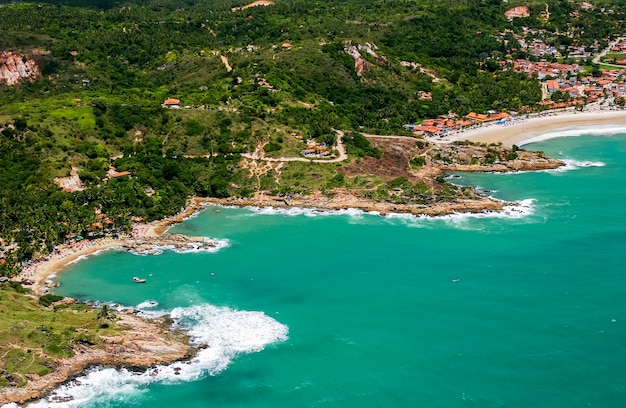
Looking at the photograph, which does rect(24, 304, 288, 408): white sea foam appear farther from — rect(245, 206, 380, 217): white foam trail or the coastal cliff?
rect(245, 206, 380, 217): white foam trail

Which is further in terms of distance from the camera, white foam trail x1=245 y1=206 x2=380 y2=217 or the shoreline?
white foam trail x1=245 y1=206 x2=380 y2=217

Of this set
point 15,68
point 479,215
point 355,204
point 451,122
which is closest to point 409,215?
point 355,204

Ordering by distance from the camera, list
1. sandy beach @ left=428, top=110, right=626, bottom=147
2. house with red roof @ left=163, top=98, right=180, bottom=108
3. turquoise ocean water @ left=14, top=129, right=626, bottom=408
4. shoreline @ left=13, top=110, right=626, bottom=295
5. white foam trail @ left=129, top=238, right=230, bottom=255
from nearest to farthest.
Result: turquoise ocean water @ left=14, top=129, right=626, bottom=408 → shoreline @ left=13, top=110, right=626, bottom=295 → white foam trail @ left=129, top=238, right=230, bottom=255 → house with red roof @ left=163, top=98, right=180, bottom=108 → sandy beach @ left=428, top=110, right=626, bottom=147

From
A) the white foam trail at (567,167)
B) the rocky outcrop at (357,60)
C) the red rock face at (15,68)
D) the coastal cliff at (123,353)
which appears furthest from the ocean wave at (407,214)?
the red rock face at (15,68)

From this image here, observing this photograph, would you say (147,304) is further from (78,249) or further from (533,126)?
(533,126)

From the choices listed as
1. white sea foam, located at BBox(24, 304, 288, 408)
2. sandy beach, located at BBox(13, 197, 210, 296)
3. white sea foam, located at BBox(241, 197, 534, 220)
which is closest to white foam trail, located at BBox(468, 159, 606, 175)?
white sea foam, located at BBox(241, 197, 534, 220)

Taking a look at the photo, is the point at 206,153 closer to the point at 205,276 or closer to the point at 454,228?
the point at 205,276

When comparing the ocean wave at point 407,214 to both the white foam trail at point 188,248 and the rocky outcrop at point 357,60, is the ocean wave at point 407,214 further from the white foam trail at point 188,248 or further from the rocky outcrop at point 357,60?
the rocky outcrop at point 357,60
